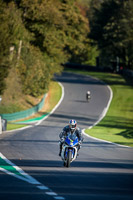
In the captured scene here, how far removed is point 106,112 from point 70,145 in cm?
3596

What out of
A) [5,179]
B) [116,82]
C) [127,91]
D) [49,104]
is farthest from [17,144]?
[116,82]

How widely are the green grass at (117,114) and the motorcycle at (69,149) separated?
12422mm

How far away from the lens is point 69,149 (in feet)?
46.1

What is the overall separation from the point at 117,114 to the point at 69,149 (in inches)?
1401

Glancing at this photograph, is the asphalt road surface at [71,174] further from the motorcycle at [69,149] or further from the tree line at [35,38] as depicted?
the tree line at [35,38]

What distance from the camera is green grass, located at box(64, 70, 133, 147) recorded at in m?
30.7

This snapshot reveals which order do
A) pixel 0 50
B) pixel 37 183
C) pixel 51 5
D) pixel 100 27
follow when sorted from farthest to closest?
1. pixel 100 27
2. pixel 51 5
3. pixel 0 50
4. pixel 37 183

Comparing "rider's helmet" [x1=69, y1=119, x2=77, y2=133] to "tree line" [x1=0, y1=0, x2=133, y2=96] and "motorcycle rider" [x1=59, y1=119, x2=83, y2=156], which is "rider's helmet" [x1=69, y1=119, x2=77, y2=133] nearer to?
"motorcycle rider" [x1=59, y1=119, x2=83, y2=156]

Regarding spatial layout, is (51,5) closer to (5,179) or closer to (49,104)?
(49,104)

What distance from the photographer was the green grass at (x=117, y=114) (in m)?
30.7

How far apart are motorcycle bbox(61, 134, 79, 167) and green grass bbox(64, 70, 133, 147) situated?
12.4 metres

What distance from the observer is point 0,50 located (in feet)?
142

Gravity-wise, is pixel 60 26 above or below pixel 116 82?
above

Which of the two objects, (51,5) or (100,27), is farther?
(100,27)
